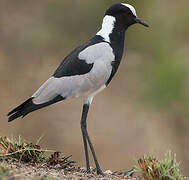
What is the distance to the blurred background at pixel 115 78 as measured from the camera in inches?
378

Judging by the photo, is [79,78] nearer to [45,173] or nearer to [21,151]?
[21,151]

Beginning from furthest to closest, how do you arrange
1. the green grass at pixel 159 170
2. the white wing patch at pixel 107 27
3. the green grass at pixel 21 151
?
the white wing patch at pixel 107 27
the green grass at pixel 21 151
the green grass at pixel 159 170

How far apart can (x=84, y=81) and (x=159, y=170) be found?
1113 millimetres

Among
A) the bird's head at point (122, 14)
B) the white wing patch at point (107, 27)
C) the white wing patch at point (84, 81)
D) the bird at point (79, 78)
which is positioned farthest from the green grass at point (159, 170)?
the bird's head at point (122, 14)

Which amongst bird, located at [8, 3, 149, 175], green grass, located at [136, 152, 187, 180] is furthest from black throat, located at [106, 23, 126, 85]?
green grass, located at [136, 152, 187, 180]

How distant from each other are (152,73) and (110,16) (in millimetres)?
5885

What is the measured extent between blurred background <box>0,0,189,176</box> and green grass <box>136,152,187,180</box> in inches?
215

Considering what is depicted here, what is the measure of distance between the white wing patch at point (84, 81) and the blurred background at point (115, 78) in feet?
16.1

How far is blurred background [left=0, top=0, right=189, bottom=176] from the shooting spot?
9609mm

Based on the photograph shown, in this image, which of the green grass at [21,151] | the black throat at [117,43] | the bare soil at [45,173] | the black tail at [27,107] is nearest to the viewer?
the bare soil at [45,173]

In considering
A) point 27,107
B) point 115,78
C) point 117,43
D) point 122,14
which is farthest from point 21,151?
point 115,78

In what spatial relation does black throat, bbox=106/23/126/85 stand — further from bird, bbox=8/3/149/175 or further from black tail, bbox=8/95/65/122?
black tail, bbox=8/95/65/122

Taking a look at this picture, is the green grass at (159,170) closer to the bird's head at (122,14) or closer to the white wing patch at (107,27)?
the white wing patch at (107,27)

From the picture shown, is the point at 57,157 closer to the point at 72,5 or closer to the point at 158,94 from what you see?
the point at 158,94
